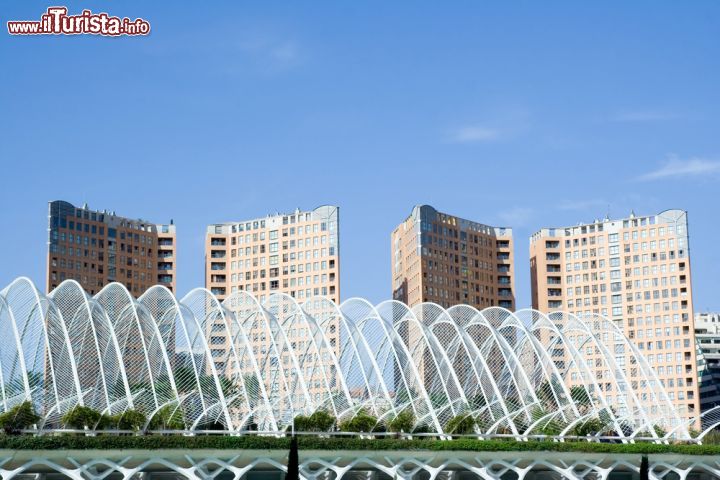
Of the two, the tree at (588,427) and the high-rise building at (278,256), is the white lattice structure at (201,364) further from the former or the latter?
the high-rise building at (278,256)

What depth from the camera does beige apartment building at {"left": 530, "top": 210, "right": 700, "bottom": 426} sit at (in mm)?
173000

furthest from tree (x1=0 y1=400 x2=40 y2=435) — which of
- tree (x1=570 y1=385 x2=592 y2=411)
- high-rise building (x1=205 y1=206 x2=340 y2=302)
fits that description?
high-rise building (x1=205 y1=206 x2=340 y2=302)

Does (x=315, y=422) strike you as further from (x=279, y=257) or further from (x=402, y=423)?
(x=279, y=257)

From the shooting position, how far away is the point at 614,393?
174625 mm

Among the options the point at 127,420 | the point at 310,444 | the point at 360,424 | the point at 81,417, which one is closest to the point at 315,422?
the point at 360,424

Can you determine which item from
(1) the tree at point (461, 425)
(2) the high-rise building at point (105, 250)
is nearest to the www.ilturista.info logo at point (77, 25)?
(1) the tree at point (461, 425)

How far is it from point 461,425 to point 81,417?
32.2 metres

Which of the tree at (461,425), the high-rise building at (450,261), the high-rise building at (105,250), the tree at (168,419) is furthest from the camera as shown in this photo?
the high-rise building at (450,261)

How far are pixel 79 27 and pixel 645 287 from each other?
410ft

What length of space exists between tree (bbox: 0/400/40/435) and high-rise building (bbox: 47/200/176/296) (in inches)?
3619

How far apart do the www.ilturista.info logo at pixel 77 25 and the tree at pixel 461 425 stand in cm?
4058

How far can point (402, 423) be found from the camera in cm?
8781

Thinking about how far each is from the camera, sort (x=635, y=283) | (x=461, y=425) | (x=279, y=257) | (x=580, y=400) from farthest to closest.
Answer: (x=635, y=283) < (x=279, y=257) < (x=580, y=400) < (x=461, y=425)

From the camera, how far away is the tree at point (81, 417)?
250 ft
